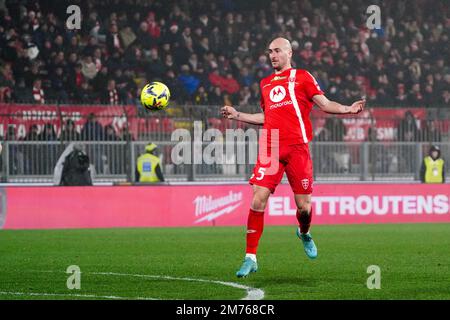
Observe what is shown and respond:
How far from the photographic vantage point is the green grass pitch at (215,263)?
29.3 ft

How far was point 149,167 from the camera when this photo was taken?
72.6 ft

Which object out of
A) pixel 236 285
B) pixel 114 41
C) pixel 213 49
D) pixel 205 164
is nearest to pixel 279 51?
pixel 236 285

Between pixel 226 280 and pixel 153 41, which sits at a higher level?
pixel 153 41

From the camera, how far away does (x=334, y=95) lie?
28.8 metres

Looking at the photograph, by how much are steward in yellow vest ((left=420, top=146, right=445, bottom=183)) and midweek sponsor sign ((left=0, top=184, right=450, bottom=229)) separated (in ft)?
1.31

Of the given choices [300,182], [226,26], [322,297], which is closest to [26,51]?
[226,26]

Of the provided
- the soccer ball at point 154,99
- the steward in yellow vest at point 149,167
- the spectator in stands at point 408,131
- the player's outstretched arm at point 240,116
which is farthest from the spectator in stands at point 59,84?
the player's outstretched arm at point 240,116

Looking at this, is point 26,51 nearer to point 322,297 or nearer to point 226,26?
point 226,26

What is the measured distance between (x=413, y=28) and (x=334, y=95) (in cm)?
499

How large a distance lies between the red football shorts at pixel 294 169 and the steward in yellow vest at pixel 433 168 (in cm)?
1365

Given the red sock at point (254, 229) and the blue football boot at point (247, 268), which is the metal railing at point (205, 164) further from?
the blue football boot at point (247, 268)

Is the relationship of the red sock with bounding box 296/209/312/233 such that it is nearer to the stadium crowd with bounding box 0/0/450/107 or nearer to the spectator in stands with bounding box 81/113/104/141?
the spectator in stands with bounding box 81/113/104/141

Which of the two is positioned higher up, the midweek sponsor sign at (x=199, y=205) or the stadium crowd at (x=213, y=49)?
the stadium crowd at (x=213, y=49)

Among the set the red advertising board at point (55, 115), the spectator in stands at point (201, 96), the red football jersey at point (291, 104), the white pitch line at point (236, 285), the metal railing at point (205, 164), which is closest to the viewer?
the white pitch line at point (236, 285)
